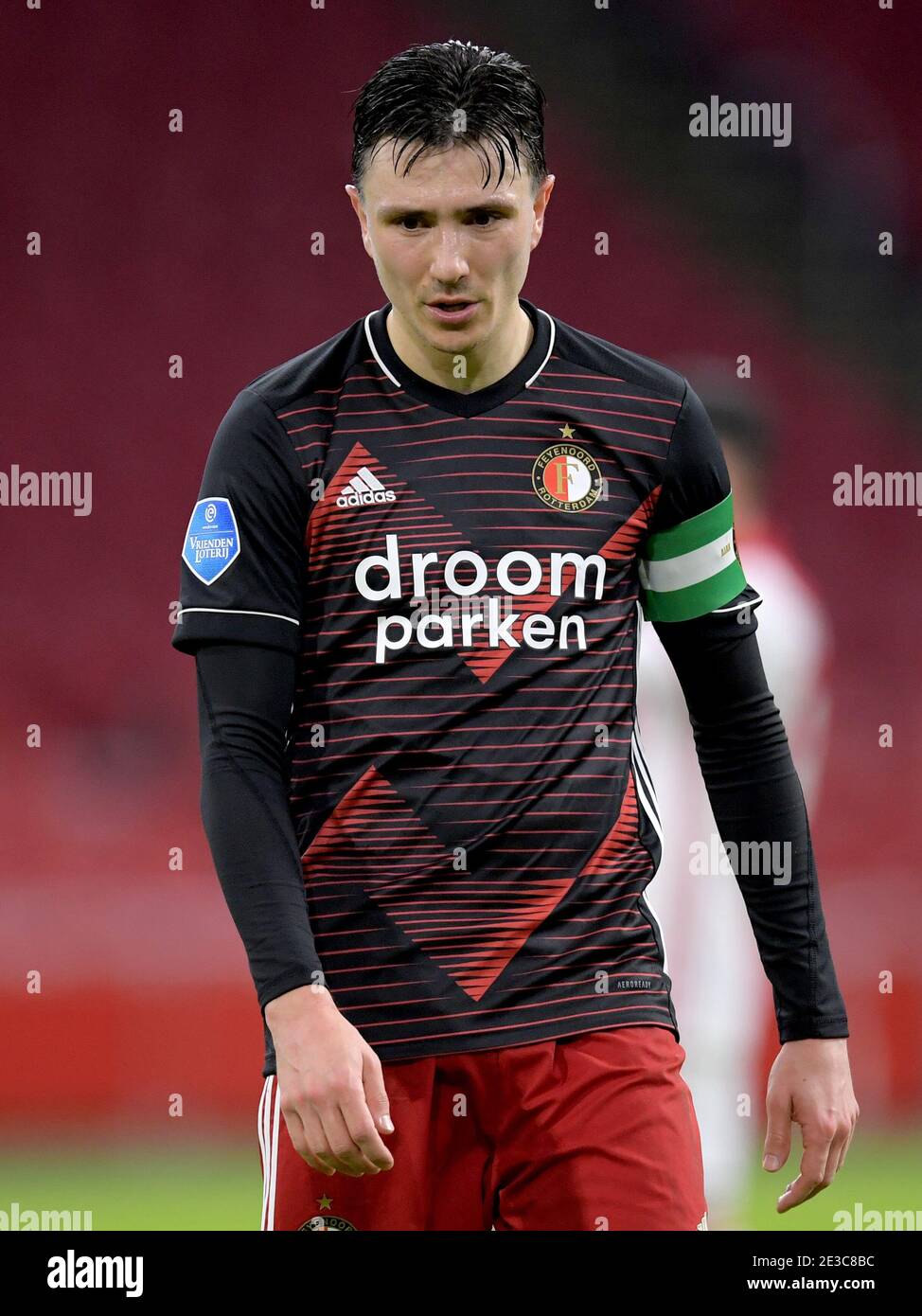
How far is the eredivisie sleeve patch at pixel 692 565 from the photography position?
1.92 meters

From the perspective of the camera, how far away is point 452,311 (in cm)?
181

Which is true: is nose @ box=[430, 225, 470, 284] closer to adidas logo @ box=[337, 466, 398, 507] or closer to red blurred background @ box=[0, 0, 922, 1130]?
adidas logo @ box=[337, 466, 398, 507]

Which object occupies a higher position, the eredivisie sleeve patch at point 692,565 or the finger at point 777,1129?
the eredivisie sleeve patch at point 692,565

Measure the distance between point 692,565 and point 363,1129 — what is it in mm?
688

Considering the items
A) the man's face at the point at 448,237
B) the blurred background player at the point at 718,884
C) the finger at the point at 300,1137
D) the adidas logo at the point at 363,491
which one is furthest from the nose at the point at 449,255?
the blurred background player at the point at 718,884

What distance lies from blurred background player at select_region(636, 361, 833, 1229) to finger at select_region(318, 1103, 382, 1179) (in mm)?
1707

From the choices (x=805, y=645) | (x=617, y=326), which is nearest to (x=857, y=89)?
(x=617, y=326)

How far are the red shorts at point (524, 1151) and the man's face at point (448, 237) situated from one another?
2.29 ft

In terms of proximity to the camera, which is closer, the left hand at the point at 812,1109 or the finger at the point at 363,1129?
the finger at the point at 363,1129

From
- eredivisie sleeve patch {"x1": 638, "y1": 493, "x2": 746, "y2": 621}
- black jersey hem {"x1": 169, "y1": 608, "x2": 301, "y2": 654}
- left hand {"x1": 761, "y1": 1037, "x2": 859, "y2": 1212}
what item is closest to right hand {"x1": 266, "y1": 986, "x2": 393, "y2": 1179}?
black jersey hem {"x1": 169, "y1": 608, "x2": 301, "y2": 654}

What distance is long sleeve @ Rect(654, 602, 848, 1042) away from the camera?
6.36 feet

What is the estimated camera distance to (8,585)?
5.56 meters

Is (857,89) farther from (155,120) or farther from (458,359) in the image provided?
(458,359)

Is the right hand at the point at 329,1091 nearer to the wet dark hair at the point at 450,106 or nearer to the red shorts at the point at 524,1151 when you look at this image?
the red shorts at the point at 524,1151
